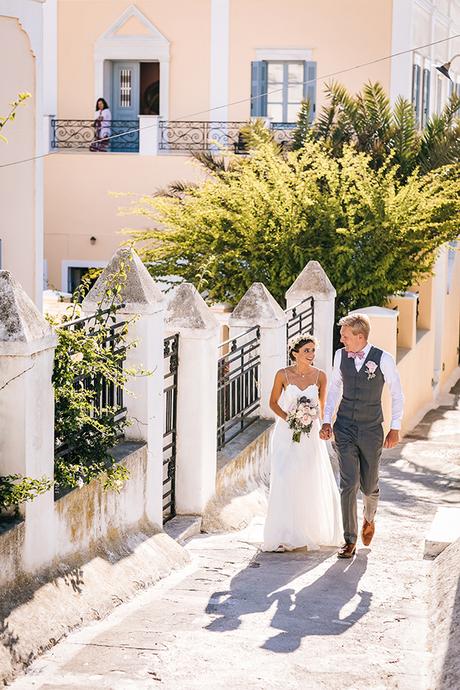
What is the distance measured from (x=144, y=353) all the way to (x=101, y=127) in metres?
19.4

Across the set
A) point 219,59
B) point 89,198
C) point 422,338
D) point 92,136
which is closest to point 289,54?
point 219,59

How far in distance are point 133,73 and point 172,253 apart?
39.8ft

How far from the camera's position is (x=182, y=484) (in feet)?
32.9

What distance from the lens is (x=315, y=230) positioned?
16.8m

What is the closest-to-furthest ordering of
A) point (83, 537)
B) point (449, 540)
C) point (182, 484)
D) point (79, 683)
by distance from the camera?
1. point (79, 683)
2. point (83, 537)
3. point (449, 540)
4. point (182, 484)

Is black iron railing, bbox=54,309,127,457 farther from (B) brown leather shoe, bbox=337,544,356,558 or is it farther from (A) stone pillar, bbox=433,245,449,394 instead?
(A) stone pillar, bbox=433,245,449,394

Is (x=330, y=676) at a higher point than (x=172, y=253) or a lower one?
lower

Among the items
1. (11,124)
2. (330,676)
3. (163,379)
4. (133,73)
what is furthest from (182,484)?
(133,73)

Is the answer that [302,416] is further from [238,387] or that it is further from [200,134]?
[200,134]

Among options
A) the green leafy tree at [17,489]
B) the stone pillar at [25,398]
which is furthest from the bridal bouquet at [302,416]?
→ the green leafy tree at [17,489]

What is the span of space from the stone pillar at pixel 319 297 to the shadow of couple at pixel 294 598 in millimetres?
5345

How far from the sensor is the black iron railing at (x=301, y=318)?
43.9 feet

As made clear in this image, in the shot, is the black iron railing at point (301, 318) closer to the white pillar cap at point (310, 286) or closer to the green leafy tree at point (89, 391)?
the white pillar cap at point (310, 286)

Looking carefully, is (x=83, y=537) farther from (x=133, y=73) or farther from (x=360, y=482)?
(x=133, y=73)
